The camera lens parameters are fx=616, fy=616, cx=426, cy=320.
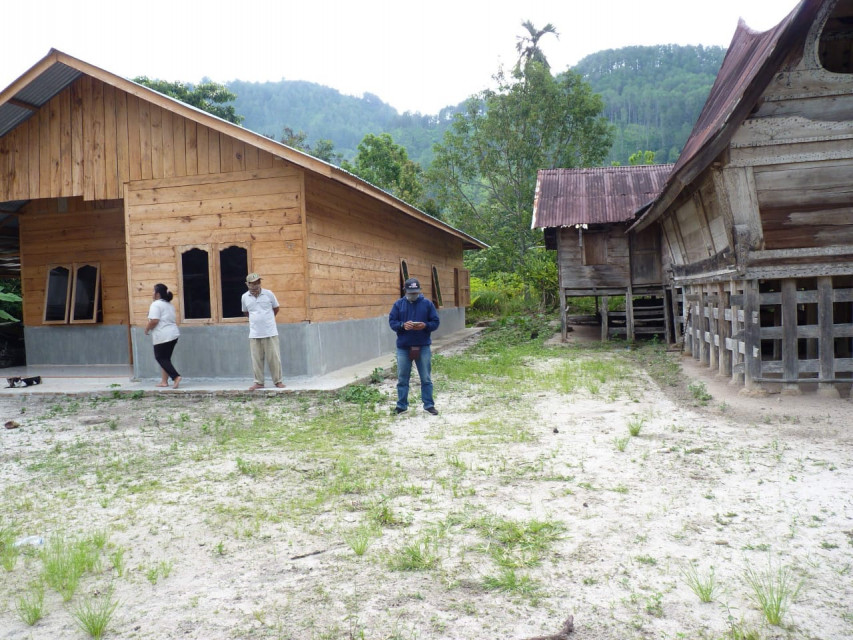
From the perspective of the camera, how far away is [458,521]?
13.5ft

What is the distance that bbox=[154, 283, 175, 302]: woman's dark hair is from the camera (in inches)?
406

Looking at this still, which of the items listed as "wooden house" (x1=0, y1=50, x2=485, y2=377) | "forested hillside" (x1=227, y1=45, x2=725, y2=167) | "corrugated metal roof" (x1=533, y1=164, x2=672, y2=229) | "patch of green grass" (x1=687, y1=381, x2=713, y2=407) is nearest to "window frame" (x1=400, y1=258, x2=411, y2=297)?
"wooden house" (x1=0, y1=50, x2=485, y2=377)

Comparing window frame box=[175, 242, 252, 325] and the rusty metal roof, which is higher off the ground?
the rusty metal roof

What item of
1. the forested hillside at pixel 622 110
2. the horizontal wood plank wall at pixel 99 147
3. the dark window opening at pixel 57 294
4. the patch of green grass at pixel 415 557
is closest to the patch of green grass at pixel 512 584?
the patch of green grass at pixel 415 557

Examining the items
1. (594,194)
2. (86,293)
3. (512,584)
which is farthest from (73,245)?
(512,584)

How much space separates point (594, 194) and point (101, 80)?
41.4 ft

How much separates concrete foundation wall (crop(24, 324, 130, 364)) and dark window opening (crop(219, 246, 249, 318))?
12.8 ft

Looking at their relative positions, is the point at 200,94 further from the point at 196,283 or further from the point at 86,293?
the point at 196,283

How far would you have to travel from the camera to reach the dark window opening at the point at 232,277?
10.7 m

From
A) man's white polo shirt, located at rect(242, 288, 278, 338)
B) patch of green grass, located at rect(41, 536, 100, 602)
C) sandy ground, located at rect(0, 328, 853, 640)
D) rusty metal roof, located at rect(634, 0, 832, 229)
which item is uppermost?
rusty metal roof, located at rect(634, 0, 832, 229)

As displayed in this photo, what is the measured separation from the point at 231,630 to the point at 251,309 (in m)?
7.19

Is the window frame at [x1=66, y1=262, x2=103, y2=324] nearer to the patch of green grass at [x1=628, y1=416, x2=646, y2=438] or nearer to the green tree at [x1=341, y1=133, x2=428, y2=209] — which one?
the patch of green grass at [x1=628, y1=416, x2=646, y2=438]

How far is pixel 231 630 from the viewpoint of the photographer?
9.46 feet

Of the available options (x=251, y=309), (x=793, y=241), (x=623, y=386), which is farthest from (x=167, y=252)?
(x=793, y=241)
